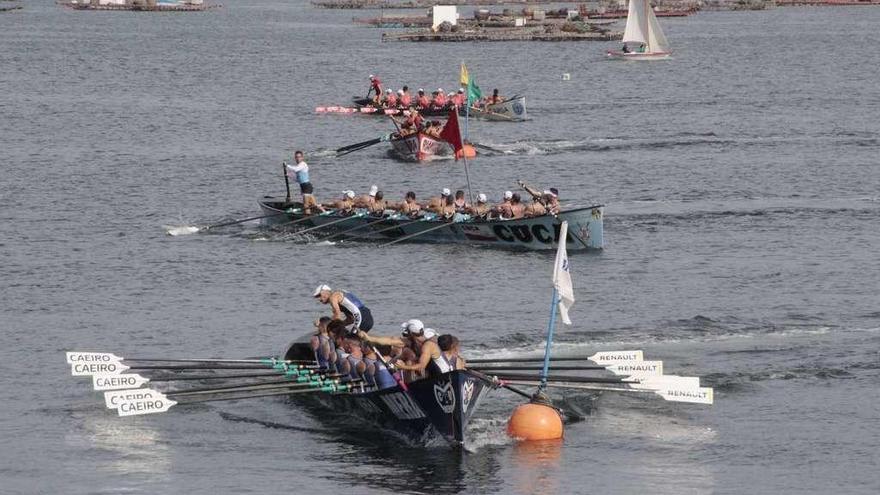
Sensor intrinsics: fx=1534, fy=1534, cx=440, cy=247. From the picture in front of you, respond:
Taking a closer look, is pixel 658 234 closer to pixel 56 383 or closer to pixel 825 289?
pixel 825 289

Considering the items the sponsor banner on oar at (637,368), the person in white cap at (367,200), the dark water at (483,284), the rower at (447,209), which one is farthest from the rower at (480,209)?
the sponsor banner on oar at (637,368)

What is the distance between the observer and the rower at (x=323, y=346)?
102 feet

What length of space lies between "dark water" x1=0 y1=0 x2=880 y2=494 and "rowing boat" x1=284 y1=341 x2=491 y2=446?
426 mm

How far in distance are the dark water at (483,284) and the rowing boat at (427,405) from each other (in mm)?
426

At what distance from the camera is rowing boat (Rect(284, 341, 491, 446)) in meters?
27.2

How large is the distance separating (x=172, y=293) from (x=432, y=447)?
16.4 m

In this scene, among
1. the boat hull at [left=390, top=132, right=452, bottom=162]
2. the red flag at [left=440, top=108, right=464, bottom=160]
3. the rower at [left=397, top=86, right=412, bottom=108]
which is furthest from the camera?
the rower at [left=397, top=86, right=412, bottom=108]

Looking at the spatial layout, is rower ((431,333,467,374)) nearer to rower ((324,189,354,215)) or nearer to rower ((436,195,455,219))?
rower ((436,195,455,219))

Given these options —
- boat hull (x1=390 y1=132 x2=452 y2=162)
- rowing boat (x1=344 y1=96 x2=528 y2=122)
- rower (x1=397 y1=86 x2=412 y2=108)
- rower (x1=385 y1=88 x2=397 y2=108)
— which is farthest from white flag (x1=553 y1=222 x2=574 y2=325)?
rower (x1=385 y1=88 x2=397 y2=108)

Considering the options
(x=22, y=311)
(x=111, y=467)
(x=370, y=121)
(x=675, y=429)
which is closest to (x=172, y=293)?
(x=22, y=311)

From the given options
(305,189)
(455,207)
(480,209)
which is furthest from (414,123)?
(480,209)

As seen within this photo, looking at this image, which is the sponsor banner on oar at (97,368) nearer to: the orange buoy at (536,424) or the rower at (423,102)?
the orange buoy at (536,424)

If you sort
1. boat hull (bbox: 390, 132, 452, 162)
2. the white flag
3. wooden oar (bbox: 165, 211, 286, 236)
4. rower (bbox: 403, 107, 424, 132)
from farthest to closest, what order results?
rower (bbox: 403, 107, 424, 132), boat hull (bbox: 390, 132, 452, 162), wooden oar (bbox: 165, 211, 286, 236), the white flag

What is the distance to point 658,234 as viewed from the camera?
168 feet
